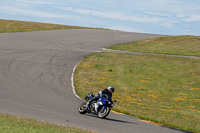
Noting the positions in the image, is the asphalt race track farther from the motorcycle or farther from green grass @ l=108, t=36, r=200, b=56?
green grass @ l=108, t=36, r=200, b=56

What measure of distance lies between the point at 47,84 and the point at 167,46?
31.8m

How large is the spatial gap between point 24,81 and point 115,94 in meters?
6.56

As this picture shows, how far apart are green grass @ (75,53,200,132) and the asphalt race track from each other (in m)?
1.61

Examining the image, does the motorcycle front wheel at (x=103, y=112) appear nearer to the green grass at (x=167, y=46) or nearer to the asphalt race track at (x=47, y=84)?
the asphalt race track at (x=47, y=84)

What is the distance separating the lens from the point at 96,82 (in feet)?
81.2

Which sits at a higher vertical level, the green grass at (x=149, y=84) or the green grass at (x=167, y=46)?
the green grass at (x=167, y=46)

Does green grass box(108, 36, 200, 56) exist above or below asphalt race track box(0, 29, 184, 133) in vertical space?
above

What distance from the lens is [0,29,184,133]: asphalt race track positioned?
40.3 feet

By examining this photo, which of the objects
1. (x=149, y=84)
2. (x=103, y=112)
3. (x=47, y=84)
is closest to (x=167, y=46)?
(x=149, y=84)

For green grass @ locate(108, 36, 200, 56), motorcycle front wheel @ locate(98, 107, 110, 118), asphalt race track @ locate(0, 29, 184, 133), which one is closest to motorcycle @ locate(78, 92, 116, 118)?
motorcycle front wheel @ locate(98, 107, 110, 118)

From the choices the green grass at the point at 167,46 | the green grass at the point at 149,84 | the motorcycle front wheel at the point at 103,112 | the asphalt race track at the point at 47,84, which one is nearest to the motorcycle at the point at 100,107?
the motorcycle front wheel at the point at 103,112

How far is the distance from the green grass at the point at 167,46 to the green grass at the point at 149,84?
17.7 feet

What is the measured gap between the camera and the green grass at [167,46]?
142 ft

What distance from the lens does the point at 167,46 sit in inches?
1934
